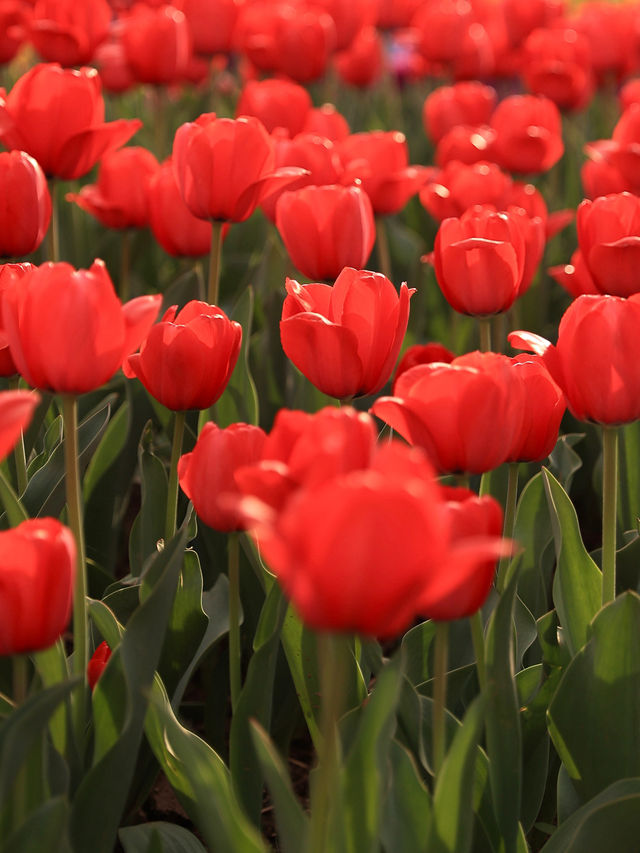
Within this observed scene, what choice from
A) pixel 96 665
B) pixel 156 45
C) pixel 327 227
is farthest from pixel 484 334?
pixel 156 45

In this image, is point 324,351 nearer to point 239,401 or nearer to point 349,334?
point 349,334

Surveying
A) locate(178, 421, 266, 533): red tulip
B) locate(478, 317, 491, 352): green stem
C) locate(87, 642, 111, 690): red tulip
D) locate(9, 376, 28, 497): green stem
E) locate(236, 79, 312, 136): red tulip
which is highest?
locate(236, 79, 312, 136): red tulip

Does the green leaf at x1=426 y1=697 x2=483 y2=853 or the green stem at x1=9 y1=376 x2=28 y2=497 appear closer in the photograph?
the green leaf at x1=426 y1=697 x2=483 y2=853

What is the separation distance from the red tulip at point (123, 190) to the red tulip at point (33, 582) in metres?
1.34

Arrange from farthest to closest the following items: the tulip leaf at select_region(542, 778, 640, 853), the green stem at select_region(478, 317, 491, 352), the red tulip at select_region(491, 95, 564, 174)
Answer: the red tulip at select_region(491, 95, 564, 174), the green stem at select_region(478, 317, 491, 352), the tulip leaf at select_region(542, 778, 640, 853)

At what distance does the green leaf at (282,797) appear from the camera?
0.88 m

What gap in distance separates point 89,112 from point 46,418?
1.53ft

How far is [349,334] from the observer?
1185 mm

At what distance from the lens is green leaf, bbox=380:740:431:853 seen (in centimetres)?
99

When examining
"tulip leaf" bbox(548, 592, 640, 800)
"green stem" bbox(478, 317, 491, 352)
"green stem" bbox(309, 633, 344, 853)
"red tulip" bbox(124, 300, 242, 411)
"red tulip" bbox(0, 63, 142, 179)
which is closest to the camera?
"green stem" bbox(309, 633, 344, 853)

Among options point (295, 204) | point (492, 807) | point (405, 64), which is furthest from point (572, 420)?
point (405, 64)

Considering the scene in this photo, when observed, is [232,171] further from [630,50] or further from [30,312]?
[630,50]

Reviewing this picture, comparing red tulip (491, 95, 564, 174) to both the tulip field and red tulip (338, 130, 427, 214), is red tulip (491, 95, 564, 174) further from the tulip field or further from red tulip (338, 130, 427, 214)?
red tulip (338, 130, 427, 214)

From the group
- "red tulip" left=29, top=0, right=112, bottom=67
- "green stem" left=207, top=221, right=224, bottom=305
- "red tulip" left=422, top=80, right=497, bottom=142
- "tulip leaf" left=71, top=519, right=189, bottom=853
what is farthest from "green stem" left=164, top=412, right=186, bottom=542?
"red tulip" left=422, top=80, right=497, bottom=142
